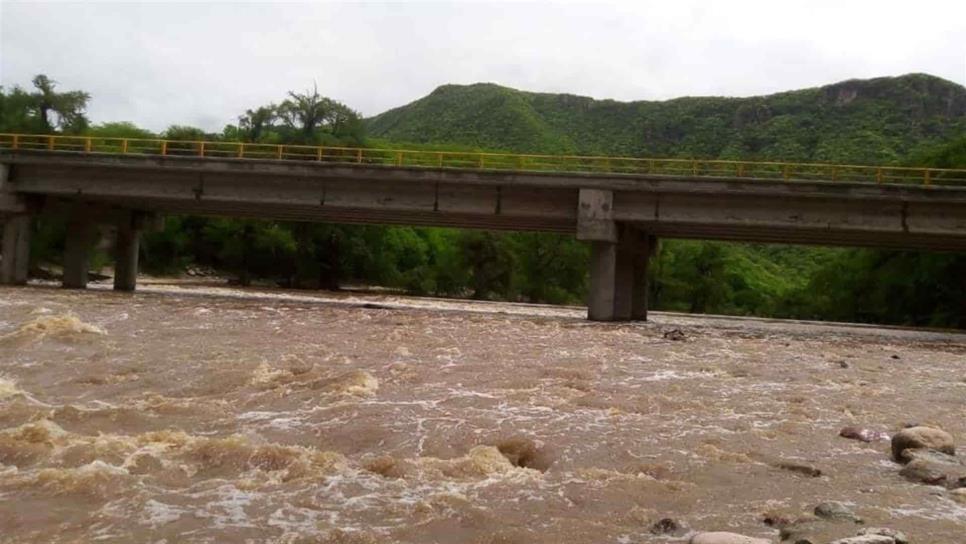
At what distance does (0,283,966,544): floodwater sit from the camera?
7.13 metres

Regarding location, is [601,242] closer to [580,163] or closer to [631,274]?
[631,274]

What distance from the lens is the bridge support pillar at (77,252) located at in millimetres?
43875

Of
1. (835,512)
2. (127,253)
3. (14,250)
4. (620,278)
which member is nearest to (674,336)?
(620,278)

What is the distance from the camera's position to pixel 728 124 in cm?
12125

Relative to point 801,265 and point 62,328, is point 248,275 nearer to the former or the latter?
point 62,328

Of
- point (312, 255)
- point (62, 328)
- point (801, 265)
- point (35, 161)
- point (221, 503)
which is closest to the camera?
point (221, 503)

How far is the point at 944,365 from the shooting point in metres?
21.6

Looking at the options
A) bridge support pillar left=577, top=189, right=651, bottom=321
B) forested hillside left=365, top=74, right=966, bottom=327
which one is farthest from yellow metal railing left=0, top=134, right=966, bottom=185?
forested hillside left=365, top=74, right=966, bottom=327

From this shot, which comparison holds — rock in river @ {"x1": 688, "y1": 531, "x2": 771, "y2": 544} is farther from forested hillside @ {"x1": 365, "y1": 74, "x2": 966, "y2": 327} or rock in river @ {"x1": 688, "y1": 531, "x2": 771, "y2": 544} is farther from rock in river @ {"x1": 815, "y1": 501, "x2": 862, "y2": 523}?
forested hillside @ {"x1": 365, "y1": 74, "x2": 966, "y2": 327}

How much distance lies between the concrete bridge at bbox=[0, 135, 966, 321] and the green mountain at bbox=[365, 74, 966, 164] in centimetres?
6268

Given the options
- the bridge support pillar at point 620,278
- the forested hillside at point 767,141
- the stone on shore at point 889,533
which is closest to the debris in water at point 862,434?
the stone on shore at point 889,533

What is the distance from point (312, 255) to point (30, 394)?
56.7 m

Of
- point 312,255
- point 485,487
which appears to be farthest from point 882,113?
point 485,487

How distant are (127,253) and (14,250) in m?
6.76
